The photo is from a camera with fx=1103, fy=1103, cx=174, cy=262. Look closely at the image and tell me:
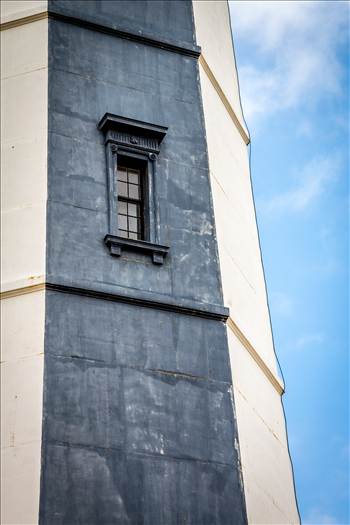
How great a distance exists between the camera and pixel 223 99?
23.8 meters

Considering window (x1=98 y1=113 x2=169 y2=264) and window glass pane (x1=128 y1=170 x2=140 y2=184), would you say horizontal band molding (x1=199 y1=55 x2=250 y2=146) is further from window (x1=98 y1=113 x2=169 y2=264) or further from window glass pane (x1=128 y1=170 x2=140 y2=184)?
window glass pane (x1=128 y1=170 x2=140 y2=184)

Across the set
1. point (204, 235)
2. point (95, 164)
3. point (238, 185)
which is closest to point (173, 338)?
point (204, 235)

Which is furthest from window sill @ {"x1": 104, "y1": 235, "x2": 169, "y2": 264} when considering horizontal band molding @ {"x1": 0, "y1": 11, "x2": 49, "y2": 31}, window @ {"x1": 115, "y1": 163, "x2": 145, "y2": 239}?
horizontal band molding @ {"x1": 0, "y1": 11, "x2": 49, "y2": 31}

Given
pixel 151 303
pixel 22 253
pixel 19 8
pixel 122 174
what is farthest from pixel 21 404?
pixel 19 8

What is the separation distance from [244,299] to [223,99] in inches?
205

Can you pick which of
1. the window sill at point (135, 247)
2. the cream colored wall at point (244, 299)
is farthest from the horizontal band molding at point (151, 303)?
the window sill at point (135, 247)

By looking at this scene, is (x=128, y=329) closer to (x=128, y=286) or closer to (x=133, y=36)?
(x=128, y=286)

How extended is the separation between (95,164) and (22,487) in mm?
6398

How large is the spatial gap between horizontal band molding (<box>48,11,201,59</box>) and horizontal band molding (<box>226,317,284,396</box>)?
6.28m

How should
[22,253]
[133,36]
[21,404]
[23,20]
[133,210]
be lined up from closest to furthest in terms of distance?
[21,404] → [22,253] → [133,210] → [23,20] → [133,36]

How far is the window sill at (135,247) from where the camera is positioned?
19.1 meters

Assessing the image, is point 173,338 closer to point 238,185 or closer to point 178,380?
point 178,380

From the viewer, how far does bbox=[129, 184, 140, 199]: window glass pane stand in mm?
20344

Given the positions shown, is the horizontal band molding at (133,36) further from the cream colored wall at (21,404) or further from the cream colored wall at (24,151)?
the cream colored wall at (21,404)
